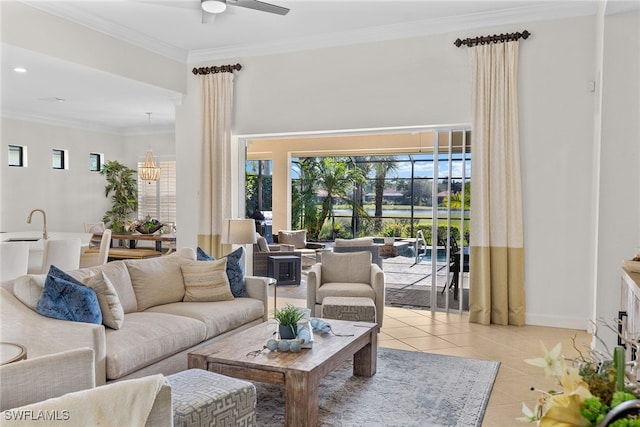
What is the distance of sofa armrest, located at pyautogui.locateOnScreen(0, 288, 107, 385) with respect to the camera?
2996 mm

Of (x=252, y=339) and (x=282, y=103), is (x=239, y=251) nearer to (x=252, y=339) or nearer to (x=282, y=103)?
(x=252, y=339)

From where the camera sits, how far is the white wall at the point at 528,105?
17.6 feet

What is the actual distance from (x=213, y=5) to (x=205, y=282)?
2529mm

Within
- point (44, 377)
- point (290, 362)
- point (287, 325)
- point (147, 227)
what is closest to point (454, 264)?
point (287, 325)

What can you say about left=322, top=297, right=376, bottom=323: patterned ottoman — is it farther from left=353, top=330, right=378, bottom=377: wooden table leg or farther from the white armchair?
left=353, top=330, right=378, bottom=377: wooden table leg

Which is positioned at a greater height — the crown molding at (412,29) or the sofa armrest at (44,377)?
the crown molding at (412,29)

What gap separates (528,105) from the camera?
18.2 ft

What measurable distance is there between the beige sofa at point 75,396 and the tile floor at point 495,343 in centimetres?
227

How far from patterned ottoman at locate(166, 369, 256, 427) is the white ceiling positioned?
395 centimetres

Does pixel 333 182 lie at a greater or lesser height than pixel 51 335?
greater

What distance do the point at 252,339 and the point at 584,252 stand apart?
12.4ft

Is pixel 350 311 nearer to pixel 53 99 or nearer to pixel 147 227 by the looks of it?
pixel 147 227

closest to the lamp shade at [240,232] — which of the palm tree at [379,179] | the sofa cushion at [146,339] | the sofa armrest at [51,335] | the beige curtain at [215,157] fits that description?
the beige curtain at [215,157]

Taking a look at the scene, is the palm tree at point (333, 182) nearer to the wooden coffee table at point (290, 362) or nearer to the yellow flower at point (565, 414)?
the wooden coffee table at point (290, 362)
